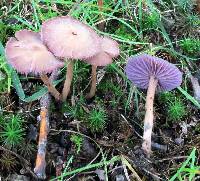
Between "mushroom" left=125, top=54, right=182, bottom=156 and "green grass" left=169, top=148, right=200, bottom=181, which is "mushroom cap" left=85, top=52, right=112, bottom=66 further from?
"green grass" left=169, top=148, right=200, bottom=181

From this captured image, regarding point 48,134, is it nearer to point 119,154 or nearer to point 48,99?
point 48,99

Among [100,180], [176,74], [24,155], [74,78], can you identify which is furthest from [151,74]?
[24,155]

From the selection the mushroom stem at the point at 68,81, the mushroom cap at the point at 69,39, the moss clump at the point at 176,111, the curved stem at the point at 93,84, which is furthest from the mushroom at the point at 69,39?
the moss clump at the point at 176,111

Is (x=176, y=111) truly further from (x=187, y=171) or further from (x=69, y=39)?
(x=69, y=39)

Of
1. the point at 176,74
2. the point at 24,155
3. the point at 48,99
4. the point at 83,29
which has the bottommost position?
the point at 24,155

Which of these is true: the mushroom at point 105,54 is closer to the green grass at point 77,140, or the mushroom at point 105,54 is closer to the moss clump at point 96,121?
the moss clump at point 96,121

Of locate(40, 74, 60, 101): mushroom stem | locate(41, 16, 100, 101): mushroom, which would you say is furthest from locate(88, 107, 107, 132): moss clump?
locate(41, 16, 100, 101): mushroom
